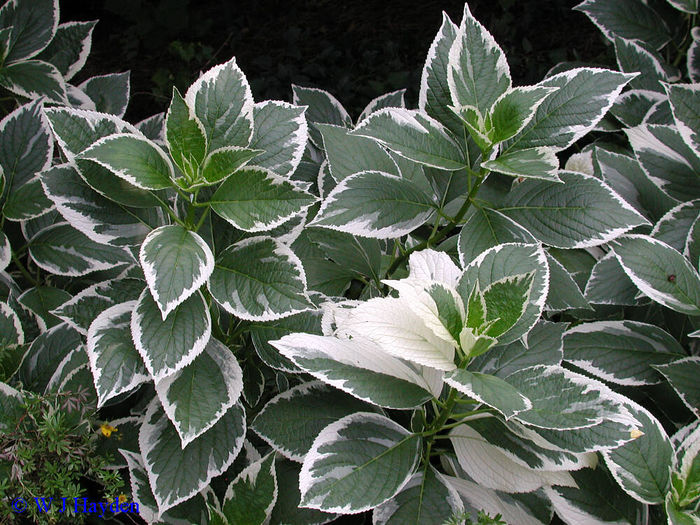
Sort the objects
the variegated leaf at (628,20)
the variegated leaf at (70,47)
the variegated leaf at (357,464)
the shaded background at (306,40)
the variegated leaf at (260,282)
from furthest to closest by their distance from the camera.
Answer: the shaded background at (306,40)
the variegated leaf at (628,20)
the variegated leaf at (70,47)
the variegated leaf at (260,282)
the variegated leaf at (357,464)

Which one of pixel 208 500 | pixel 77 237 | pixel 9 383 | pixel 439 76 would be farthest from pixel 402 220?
pixel 9 383

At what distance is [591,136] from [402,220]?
1.52 metres

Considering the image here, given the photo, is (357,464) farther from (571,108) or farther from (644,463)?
(571,108)

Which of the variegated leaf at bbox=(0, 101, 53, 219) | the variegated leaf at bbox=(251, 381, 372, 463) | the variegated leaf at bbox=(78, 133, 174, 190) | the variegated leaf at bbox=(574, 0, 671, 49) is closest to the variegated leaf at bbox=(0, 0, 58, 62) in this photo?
the variegated leaf at bbox=(0, 101, 53, 219)

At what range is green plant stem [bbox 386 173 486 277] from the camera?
4.45 ft

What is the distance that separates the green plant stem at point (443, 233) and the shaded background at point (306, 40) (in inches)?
59.2

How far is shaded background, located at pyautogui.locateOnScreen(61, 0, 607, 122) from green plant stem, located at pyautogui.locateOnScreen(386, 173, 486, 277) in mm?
1504

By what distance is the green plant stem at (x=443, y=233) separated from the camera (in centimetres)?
136

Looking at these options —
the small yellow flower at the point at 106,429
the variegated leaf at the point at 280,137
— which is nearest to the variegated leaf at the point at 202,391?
the small yellow flower at the point at 106,429

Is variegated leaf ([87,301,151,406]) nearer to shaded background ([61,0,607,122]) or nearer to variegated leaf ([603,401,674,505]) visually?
variegated leaf ([603,401,674,505])

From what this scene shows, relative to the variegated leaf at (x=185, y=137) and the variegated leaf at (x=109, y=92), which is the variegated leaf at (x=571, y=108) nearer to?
the variegated leaf at (x=185, y=137)

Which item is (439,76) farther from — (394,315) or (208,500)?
(208,500)

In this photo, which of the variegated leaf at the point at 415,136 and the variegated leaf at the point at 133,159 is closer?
the variegated leaf at the point at 133,159

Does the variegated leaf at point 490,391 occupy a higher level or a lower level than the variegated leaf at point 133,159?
lower
